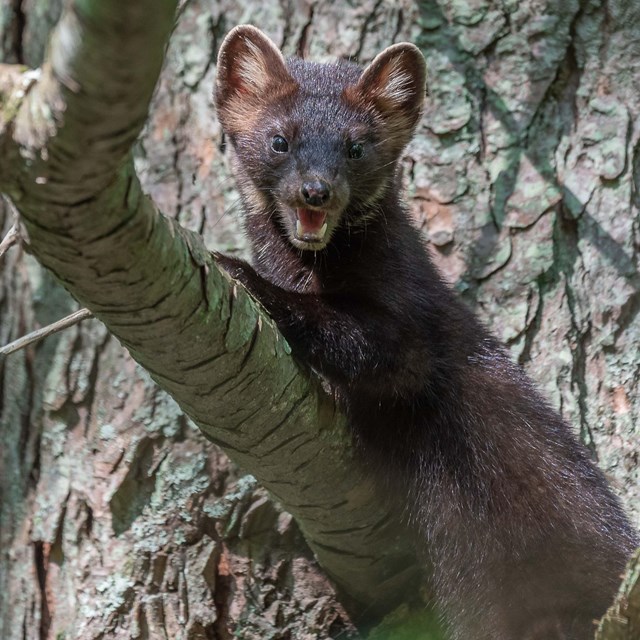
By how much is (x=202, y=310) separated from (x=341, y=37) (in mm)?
2945

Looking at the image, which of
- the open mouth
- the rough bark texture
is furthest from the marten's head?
the rough bark texture

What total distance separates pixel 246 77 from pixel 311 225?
3.43 feet

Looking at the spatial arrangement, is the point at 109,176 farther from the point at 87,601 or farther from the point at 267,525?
the point at 87,601

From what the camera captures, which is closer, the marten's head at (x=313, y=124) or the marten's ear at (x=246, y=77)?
the marten's head at (x=313, y=124)

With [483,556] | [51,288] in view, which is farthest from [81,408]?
[483,556]

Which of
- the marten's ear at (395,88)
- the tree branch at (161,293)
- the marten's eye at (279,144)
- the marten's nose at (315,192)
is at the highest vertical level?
the marten's ear at (395,88)

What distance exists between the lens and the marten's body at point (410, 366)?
4.14 m

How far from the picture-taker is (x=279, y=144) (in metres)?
4.39

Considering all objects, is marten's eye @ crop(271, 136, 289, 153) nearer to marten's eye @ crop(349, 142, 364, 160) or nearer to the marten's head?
the marten's head

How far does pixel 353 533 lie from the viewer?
13.8ft

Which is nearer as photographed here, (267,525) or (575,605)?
(575,605)

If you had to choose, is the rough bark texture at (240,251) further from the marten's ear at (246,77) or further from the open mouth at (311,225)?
the open mouth at (311,225)

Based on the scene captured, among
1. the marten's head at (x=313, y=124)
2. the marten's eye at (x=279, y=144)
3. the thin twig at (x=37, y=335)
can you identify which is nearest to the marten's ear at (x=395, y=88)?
the marten's head at (x=313, y=124)

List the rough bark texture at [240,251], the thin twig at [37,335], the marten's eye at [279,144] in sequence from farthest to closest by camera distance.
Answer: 1. the rough bark texture at [240,251]
2. the marten's eye at [279,144]
3. the thin twig at [37,335]
